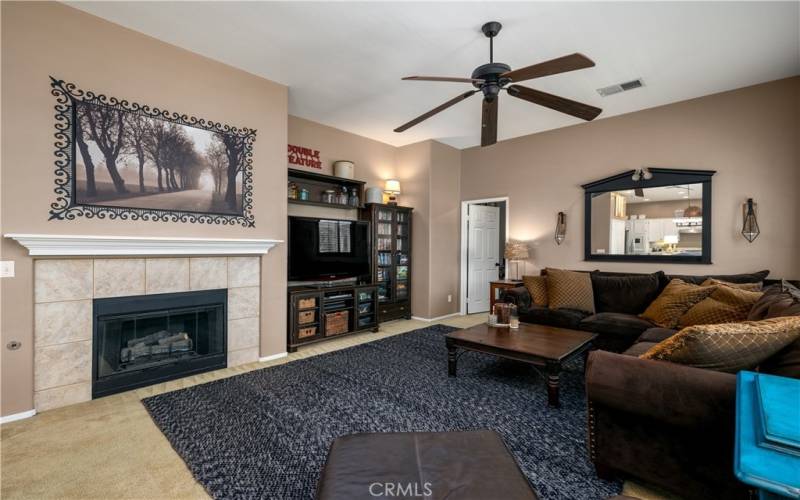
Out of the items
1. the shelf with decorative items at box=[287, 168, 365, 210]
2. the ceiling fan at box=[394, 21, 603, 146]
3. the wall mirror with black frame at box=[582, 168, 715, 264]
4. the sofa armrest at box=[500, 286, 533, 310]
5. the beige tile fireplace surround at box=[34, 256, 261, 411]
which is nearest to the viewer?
the ceiling fan at box=[394, 21, 603, 146]

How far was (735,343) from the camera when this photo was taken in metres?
1.53

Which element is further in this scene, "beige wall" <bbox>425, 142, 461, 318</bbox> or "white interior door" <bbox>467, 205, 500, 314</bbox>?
"white interior door" <bbox>467, 205, 500, 314</bbox>

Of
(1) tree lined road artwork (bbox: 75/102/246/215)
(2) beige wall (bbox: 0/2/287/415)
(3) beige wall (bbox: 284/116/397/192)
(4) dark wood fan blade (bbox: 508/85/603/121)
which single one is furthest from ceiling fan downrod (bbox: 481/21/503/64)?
(3) beige wall (bbox: 284/116/397/192)

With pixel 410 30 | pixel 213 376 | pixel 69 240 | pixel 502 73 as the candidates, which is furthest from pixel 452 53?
pixel 213 376

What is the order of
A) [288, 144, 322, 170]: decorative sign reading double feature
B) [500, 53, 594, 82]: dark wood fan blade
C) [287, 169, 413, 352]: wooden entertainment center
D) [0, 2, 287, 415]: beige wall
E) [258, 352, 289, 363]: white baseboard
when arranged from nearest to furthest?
[500, 53, 594, 82]: dark wood fan blade
[0, 2, 287, 415]: beige wall
[258, 352, 289, 363]: white baseboard
[287, 169, 413, 352]: wooden entertainment center
[288, 144, 322, 170]: decorative sign reading double feature

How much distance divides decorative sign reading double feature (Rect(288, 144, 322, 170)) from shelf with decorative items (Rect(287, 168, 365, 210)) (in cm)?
22

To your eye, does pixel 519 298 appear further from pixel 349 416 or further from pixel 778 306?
pixel 349 416

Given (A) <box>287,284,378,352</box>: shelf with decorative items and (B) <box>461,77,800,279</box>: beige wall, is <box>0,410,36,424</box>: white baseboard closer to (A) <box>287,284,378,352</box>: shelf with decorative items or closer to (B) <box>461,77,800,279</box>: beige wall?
(A) <box>287,284,378,352</box>: shelf with decorative items

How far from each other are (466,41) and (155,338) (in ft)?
12.4

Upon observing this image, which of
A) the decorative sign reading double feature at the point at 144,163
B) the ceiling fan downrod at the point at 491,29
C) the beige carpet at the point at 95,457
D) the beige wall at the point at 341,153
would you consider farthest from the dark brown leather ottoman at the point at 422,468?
the beige wall at the point at 341,153

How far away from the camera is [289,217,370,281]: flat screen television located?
172 inches

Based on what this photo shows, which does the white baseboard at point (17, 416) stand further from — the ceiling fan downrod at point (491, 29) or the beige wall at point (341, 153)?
the ceiling fan downrod at point (491, 29)

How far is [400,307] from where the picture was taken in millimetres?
5754

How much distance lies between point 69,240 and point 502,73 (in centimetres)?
333
